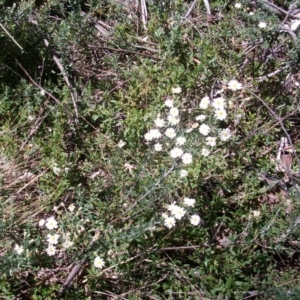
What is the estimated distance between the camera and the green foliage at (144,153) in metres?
3.11

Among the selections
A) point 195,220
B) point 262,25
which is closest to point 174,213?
point 195,220

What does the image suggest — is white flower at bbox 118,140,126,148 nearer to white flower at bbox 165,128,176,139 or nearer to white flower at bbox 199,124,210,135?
white flower at bbox 165,128,176,139

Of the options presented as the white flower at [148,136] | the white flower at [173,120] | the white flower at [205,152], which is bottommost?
the white flower at [148,136]

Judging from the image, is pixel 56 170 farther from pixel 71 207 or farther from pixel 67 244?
pixel 67 244

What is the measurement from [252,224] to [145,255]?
0.74m

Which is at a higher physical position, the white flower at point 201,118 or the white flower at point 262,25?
the white flower at point 262,25

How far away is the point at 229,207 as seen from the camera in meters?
3.50

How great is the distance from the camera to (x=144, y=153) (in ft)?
11.6

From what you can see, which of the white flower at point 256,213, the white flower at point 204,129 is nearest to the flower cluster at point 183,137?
the white flower at point 204,129

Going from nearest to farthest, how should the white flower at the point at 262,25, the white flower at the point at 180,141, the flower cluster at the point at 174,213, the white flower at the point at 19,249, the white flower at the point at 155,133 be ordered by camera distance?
the white flower at the point at 19,249 → the flower cluster at the point at 174,213 → the white flower at the point at 180,141 → the white flower at the point at 155,133 → the white flower at the point at 262,25

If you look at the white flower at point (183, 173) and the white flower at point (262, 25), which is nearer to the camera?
the white flower at point (183, 173)

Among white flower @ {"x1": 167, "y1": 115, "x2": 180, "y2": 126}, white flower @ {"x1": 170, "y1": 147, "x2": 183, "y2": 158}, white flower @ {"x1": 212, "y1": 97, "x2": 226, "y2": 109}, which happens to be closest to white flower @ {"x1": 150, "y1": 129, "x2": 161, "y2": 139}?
white flower @ {"x1": 167, "y1": 115, "x2": 180, "y2": 126}

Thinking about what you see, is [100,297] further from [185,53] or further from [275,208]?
[185,53]

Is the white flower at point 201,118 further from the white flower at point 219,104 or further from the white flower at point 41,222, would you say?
the white flower at point 41,222
